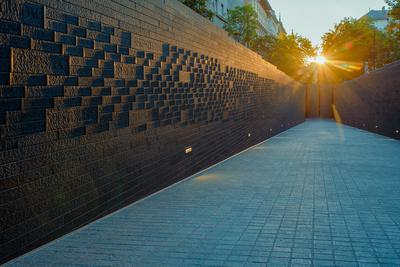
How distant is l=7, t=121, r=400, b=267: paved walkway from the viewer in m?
4.35

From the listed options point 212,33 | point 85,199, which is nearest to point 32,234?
point 85,199

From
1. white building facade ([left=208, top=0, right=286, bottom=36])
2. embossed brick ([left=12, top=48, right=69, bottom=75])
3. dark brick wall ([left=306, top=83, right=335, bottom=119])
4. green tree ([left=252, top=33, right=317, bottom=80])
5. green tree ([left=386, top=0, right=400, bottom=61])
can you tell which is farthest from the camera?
→ green tree ([left=252, top=33, right=317, bottom=80])

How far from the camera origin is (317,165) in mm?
11359

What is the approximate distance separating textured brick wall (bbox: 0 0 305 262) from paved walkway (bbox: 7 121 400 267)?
35 cm

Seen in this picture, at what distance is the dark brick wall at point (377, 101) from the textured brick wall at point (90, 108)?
1142cm

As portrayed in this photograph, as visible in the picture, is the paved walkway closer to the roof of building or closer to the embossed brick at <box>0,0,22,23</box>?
the embossed brick at <box>0,0,22,23</box>

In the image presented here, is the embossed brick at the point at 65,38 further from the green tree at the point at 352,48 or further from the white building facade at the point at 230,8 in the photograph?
the green tree at the point at 352,48

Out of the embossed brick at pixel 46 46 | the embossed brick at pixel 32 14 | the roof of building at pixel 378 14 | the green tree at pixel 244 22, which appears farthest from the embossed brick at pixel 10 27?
the roof of building at pixel 378 14

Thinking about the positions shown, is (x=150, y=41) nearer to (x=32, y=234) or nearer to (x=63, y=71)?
(x=63, y=71)

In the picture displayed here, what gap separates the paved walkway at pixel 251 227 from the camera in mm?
4348

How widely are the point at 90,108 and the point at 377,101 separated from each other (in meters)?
19.7

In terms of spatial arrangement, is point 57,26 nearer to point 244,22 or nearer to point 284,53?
point 244,22

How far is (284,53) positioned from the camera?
184 ft

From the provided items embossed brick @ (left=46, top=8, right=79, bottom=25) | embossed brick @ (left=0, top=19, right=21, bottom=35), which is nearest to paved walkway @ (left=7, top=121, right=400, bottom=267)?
embossed brick @ (left=0, top=19, right=21, bottom=35)
